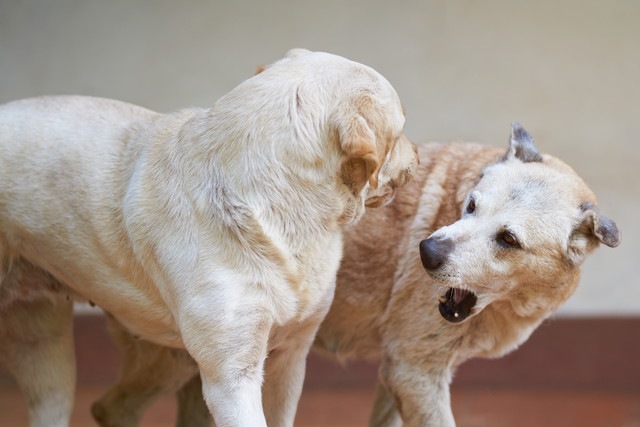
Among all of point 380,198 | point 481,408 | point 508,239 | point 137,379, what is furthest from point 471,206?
point 481,408

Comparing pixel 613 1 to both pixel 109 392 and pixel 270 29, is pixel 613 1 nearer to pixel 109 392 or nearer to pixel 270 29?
pixel 270 29

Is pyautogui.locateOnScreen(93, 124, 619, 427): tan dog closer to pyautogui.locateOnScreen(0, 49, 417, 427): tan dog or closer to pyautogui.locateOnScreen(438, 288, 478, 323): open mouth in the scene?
pyautogui.locateOnScreen(438, 288, 478, 323): open mouth

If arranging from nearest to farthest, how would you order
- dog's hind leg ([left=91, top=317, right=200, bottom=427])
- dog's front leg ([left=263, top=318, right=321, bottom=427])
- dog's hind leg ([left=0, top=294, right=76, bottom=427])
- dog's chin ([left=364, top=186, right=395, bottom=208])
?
dog's chin ([left=364, top=186, right=395, bottom=208]) < dog's front leg ([left=263, top=318, right=321, bottom=427]) < dog's hind leg ([left=0, top=294, right=76, bottom=427]) < dog's hind leg ([left=91, top=317, right=200, bottom=427])

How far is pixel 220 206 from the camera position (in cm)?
413

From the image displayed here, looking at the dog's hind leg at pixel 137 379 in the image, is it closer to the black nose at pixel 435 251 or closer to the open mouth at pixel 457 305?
the open mouth at pixel 457 305

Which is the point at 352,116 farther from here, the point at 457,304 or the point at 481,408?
the point at 481,408

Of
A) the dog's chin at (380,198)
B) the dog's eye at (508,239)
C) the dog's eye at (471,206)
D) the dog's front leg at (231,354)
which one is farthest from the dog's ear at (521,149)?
the dog's front leg at (231,354)

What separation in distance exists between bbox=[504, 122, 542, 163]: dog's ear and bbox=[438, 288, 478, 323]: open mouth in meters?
0.62

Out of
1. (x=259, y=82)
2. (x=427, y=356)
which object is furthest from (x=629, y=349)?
(x=259, y=82)

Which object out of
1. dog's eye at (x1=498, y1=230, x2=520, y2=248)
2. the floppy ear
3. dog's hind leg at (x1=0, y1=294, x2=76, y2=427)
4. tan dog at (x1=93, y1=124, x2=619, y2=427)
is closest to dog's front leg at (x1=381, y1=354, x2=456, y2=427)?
tan dog at (x1=93, y1=124, x2=619, y2=427)

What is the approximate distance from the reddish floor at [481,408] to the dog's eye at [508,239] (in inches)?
105

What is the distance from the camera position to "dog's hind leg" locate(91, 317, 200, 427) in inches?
209

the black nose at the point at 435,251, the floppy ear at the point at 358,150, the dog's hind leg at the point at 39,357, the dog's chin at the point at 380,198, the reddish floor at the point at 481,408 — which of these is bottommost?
the reddish floor at the point at 481,408

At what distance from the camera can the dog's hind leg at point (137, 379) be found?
5.31 metres
